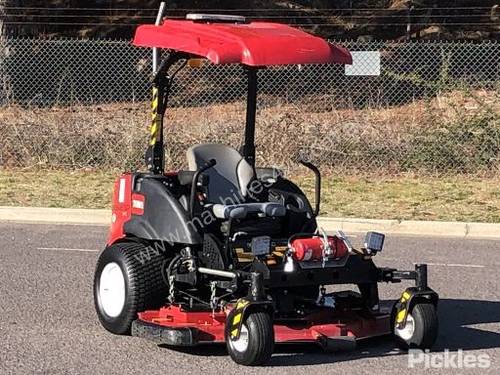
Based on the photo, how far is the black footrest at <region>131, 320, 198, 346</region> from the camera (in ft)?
19.3

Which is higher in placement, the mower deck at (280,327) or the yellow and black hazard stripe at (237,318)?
the yellow and black hazard stripe at (237,318)

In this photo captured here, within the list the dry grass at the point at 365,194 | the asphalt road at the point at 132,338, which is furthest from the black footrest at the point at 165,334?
the dry grass at the point at 365,194

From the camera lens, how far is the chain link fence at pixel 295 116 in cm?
1504

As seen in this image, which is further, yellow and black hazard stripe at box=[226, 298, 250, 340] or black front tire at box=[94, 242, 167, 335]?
black front tire at box=[94, 242, 167, 335]

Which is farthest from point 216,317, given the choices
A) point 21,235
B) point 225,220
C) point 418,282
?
point 21,235

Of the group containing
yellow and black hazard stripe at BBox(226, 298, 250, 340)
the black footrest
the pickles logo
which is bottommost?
the pickles logo

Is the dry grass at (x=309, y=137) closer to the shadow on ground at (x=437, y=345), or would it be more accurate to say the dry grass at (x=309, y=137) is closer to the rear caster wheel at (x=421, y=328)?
the shadow on ground at (x=437, y=345)

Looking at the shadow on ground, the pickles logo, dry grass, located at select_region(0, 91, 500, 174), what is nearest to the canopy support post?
the shadow on ground

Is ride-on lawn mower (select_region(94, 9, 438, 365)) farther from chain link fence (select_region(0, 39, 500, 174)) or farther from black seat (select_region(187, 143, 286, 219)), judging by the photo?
chain link fence (select_region(0, 39, 500, 174))

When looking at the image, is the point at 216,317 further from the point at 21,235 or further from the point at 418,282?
the point at 21,235

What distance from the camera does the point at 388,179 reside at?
48.3 ft

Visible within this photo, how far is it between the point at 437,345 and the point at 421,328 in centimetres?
41

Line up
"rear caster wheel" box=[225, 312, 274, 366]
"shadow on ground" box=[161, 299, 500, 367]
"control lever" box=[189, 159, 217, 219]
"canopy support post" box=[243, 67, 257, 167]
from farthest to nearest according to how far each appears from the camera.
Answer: "canopy support post" box=[243, 67, 257, 167] < "control lever" box=[189, 159, 217, 219] < "shadow on ground" box=[161, 299, 500, 367] < "rear caster wheel" box=[225, 312, 274, 366]

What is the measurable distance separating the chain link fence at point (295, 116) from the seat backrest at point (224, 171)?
7.71m
